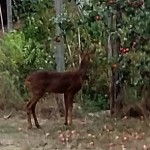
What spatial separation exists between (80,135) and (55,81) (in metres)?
1.05

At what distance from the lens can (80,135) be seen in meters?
8.52

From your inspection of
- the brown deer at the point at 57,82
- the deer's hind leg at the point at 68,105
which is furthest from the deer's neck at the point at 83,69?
the deer's hind leg at the point at 68,105

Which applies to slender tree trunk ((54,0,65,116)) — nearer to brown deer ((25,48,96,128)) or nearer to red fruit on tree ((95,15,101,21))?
brown deer ((25,48,96,128))

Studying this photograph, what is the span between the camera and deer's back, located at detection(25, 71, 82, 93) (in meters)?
9.06

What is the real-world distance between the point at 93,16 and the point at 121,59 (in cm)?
92

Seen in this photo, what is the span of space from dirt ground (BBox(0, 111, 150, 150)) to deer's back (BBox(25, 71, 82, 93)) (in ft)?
2.07

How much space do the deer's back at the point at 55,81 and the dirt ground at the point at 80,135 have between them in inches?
24.9

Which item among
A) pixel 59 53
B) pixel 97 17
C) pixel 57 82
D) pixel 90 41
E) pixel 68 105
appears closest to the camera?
pixel 97 17

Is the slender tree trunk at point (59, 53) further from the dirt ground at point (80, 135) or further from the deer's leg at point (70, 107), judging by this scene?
the deer's leg at point (70, 107)

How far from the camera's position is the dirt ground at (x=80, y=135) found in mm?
7984

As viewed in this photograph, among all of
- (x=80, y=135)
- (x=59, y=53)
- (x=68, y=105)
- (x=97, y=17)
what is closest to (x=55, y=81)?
(x=68, y=105)

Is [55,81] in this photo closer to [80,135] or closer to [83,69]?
[83,69]

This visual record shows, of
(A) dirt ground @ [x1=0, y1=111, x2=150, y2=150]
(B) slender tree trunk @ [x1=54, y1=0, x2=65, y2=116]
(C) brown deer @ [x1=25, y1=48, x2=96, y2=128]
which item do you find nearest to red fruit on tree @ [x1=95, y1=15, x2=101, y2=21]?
(C) brown deer @ [x1=25, y1=48, x2=96, y2=128]

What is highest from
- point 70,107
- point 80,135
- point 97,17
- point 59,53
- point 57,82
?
point 97,17
